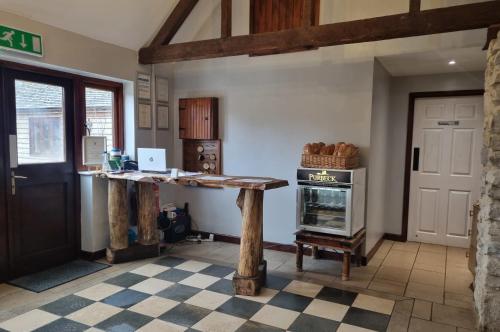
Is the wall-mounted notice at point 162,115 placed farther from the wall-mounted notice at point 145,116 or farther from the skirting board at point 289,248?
the skirting board at point 289,248

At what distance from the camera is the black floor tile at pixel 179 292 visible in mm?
3064

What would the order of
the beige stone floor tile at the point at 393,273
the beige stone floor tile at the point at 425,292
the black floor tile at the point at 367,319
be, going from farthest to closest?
the beige stone floor tile at the point at 393,273 → the beige stone floor tile at the point at 425,292 → the black floor tile at the point at 367,319

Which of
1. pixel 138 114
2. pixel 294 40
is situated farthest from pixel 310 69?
pixel 138 114

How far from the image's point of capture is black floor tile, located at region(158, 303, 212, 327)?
2.66 metres

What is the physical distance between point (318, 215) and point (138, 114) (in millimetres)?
2480

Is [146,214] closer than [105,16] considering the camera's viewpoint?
No

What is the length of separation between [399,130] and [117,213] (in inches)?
150

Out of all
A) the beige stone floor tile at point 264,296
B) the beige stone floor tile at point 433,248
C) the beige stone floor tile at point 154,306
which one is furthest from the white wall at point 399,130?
the beige stone floor tile at point 154,306

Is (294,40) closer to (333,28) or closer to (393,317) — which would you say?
(333,28)

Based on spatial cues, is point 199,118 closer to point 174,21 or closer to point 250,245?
point 174,21

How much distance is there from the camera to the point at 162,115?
15.5 ft

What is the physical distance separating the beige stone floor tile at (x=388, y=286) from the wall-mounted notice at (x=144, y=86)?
336 cm

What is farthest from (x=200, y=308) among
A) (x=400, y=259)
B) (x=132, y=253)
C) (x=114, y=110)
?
(x=114, y=110)

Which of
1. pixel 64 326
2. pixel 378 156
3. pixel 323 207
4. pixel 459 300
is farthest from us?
pixel 378 156
